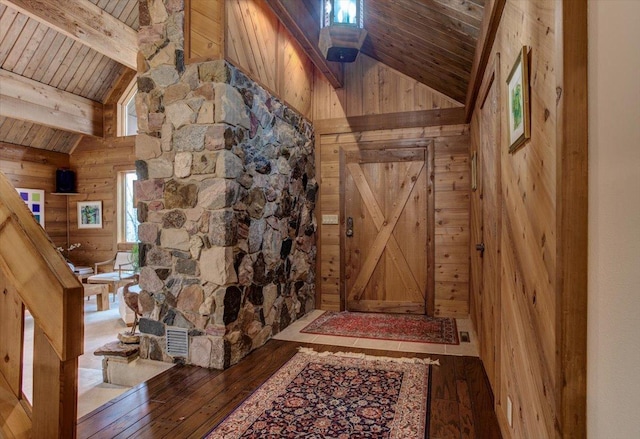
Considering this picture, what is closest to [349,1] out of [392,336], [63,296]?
[63,296]

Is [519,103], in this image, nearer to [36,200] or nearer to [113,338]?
[113,338]

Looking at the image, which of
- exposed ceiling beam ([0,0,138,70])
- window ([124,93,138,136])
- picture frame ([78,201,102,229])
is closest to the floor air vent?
exposed ceiling beam ([0,0,138,70])

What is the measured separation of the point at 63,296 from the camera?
3.57 feet

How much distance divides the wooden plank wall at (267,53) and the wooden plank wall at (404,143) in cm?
43

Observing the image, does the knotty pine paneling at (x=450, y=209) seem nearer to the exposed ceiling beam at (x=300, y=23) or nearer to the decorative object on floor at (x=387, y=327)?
the decorative object on floor at (x=387, y=327)

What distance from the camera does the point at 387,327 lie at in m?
3.86

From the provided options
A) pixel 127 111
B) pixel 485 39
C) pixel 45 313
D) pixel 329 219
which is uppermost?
pixel 127 111

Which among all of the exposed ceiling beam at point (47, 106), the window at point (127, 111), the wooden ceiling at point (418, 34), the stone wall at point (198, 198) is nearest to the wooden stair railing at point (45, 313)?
the stone wall at point (198, 198)

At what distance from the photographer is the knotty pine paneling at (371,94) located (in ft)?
14.3

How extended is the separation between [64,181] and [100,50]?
3.48 m

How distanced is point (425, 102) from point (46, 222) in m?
7.44

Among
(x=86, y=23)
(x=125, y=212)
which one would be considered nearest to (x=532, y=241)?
(x=86, y=23)

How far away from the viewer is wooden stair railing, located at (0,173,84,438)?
1.11 meters

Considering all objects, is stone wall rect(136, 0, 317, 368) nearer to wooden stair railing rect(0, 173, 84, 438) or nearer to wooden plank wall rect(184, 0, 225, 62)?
wooden plank wall rect(184, 0, 225, 62)
